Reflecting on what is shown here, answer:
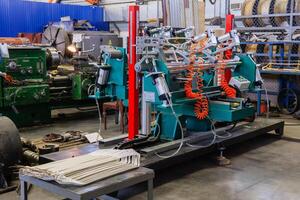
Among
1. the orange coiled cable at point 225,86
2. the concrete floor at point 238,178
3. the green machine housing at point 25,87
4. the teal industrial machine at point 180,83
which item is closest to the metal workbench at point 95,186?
the concrete floor at point 238,178

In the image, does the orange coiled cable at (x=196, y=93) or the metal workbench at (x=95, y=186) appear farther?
the orange coiled cable at (x=196, y=93)

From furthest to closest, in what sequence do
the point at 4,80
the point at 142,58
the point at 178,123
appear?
the point at 4,80, the point at 178,123, the point at 142,58

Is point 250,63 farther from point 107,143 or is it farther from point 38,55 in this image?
point 38,55

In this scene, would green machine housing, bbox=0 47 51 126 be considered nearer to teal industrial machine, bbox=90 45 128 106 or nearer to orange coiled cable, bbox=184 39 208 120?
teal industrial machine, bbox=90 45 128 106

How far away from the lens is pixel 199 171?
13.5 ft

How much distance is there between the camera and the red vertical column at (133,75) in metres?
4.18

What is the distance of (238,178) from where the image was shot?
12.8ft

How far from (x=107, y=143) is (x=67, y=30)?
7632 millimetres

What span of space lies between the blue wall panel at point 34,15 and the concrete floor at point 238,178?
8.84m

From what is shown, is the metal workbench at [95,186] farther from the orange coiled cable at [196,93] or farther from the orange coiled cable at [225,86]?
the orange coiled cable at [225,86]

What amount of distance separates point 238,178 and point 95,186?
1.91 meters

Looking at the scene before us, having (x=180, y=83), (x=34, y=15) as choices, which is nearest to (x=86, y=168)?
(x=180, y=83)

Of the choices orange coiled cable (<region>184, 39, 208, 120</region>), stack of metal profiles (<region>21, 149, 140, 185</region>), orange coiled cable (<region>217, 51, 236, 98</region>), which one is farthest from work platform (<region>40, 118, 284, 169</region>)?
stack of metal profiles (<region>21, 149, 140, 185</region>)

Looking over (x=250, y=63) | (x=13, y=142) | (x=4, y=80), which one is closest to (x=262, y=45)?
(x=250, y=63)
